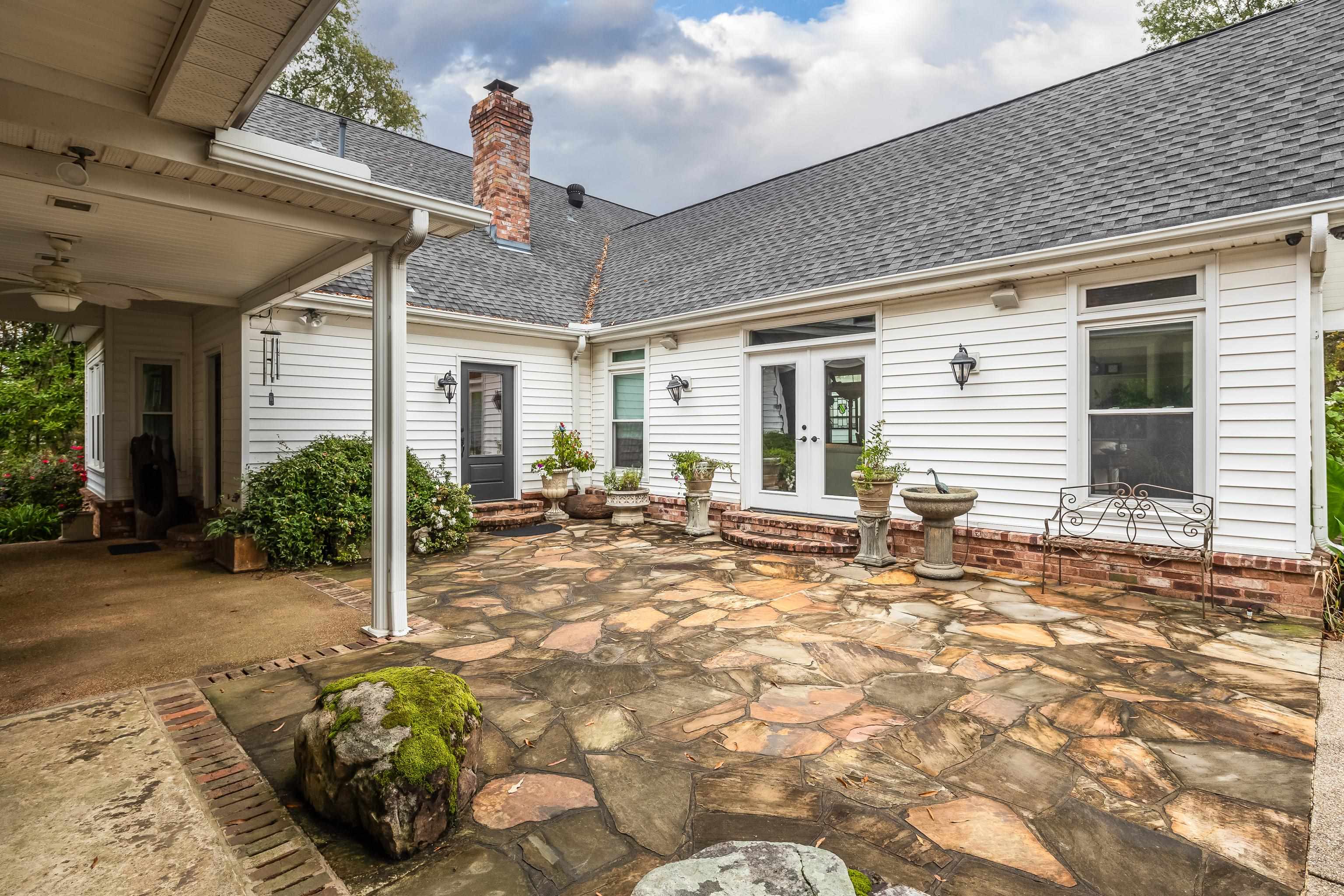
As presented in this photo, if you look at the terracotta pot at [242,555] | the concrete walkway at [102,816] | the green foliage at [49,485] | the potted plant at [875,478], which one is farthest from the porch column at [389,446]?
the green foliage at [49,485]

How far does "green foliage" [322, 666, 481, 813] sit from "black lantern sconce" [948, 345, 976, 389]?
5259 mm

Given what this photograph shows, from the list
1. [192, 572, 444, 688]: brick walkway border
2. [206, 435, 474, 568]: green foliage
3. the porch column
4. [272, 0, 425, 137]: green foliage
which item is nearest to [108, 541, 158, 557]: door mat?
[206, 435, 474, 568]: green foliage

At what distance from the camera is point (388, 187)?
381 centimetres

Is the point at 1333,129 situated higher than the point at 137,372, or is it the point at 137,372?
the point at 1333,129

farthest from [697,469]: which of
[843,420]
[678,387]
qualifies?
[843,420]

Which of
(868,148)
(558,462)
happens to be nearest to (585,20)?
(868,148)

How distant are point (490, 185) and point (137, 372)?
5637 mm

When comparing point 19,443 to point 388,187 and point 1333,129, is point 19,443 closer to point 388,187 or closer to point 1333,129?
point 388,187

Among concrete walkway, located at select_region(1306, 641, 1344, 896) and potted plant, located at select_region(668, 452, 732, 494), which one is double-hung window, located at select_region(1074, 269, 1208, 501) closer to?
concrete walkway, located at select_region(1306, 641, 1344, 896)

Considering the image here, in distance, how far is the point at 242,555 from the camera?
6039 mm

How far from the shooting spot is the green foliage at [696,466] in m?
7.93

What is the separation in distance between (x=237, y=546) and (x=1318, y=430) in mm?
9099

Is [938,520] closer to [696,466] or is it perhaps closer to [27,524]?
[696,466]

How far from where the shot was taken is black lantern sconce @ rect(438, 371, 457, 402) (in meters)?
8.24
